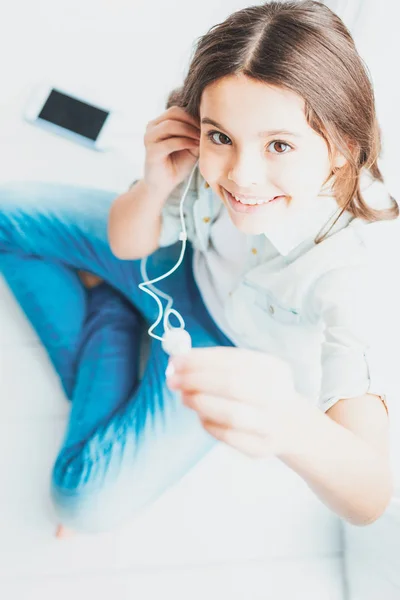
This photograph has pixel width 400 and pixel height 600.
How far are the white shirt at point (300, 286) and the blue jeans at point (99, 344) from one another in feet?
0.37

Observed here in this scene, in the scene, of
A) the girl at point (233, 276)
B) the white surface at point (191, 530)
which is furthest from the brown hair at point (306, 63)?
the white surface at point (191, 530)

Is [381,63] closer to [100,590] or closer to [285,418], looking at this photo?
[285,418]

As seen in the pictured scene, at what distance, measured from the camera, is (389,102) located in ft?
3.44

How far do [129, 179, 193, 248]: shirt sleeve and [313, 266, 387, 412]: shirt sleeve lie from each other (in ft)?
0.88

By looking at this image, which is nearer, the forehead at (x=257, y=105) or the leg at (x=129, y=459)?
the forehead at (x=257, y=105)

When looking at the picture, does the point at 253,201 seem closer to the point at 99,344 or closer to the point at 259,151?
the point at 259,151

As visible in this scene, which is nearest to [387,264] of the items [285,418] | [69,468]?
[285,418]

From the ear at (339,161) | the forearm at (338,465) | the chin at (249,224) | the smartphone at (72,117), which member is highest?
the ear at (339,161)

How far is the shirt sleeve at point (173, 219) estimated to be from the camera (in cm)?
95

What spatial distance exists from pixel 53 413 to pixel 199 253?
39 cm

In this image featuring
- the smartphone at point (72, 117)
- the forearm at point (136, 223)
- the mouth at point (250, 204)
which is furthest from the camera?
the smartphone at point (72, 117)

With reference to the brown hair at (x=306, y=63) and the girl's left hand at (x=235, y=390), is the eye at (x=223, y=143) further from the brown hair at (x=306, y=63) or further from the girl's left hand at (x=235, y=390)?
the girl's left hand at (x=235, y=390)

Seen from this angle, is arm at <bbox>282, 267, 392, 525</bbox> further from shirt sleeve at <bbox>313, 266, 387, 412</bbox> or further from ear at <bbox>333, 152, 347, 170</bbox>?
ear at <bbox>333, 152, 347, 170</bbox>

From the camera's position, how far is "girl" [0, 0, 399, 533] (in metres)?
0.62
